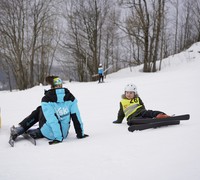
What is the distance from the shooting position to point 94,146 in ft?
9.12

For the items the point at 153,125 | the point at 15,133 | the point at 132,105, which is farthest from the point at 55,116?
the point at 132,105

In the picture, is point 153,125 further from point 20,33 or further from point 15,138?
point 20,33

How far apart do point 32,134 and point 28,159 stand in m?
1.13

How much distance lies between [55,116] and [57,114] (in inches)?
2.5

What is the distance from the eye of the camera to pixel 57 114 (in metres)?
3.34

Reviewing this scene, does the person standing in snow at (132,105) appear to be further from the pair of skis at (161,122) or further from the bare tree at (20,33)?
the bare tree at (20,33)

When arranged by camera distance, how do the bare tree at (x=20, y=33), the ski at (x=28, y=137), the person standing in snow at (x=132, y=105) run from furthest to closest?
the bare tree at (x=20, y=33)
the person standing in snow at (x=132, y=105)
the ski at (x=28, y=137)

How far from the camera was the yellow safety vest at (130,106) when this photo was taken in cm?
433

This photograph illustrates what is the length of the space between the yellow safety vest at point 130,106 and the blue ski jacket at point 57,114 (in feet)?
4.20

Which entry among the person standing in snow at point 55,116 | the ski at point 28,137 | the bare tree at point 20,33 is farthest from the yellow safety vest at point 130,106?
the bare tree at point 20,33

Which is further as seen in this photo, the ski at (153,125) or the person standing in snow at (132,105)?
the person standing in snow at (132,105)

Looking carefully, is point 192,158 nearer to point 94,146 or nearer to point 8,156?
point 94,146

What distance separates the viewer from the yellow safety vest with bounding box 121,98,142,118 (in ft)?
14.2

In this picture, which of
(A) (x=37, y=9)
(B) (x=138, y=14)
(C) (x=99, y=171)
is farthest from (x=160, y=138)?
(A) (x=37, y=9)
